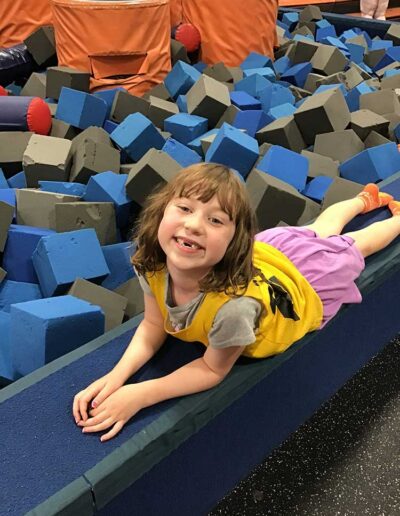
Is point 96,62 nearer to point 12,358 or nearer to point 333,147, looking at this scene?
point 333,147

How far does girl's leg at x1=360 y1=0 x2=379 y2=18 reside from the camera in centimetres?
468

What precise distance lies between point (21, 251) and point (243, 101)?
4.15ft

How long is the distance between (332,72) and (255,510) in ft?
7.74

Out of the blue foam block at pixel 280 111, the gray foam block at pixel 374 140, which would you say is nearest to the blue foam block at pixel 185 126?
the blue foam block at pixel 280 111

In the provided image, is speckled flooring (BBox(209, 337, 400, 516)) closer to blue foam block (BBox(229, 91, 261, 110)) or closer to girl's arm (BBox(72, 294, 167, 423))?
girl's arm (BBox(72, 294, 167, 423))

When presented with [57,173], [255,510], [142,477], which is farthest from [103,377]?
[57,173]

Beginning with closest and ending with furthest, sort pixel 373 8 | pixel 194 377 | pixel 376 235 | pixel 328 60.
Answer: pixel 194 377 < pixel 376 235 < pixel 328 60 < pixel 373 8

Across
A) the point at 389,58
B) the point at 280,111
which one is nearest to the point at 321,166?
the point at 280,111

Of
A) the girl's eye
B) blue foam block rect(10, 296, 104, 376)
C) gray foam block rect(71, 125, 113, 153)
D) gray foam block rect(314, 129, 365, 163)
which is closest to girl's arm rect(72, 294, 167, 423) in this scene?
blue foam block rect(10, 296, 104, 376)

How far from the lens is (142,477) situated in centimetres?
95

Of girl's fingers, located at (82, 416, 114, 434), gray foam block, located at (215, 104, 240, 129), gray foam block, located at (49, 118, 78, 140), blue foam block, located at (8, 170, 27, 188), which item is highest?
girl's fingers, located at (82, 416, 114, 434)

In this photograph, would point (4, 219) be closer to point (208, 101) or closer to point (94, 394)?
point (94, 394)

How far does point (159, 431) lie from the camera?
93 centimetres

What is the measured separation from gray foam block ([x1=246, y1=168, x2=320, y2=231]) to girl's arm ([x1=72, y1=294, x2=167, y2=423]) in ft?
2.13
